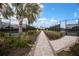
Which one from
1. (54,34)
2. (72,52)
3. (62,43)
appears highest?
(54,34)

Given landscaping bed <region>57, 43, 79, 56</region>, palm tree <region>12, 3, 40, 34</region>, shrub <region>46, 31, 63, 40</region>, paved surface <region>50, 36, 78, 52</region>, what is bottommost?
landscaping bed <region>57, 43, 79, 56</region>

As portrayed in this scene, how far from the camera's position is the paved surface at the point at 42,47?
312 centimetres

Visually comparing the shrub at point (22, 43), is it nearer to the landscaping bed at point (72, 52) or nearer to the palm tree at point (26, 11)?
the palm tree at point (26, 11)

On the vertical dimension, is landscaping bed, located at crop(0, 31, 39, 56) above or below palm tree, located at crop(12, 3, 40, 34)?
below

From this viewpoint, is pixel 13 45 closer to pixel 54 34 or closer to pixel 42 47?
pixel 42 47

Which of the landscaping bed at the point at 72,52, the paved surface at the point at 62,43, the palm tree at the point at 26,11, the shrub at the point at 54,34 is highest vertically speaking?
the palm tree at the point at 26,11

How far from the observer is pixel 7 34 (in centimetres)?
316

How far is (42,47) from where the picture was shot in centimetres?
314

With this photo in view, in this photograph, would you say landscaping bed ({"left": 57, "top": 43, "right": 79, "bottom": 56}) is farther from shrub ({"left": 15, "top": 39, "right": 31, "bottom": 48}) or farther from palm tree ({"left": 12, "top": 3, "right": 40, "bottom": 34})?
palm tree ({"left": 12, "top": 3, "right": 40, "bottom": 34})

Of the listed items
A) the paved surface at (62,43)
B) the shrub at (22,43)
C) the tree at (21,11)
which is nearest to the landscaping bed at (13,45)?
the shrub at (22,43)

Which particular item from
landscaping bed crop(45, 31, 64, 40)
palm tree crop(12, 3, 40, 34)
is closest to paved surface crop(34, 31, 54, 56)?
landscaping bed crop(45, 31, 64, 40)

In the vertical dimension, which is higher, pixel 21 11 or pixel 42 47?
pixel 21 11

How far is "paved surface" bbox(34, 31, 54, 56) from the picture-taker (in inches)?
123

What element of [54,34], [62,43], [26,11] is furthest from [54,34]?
[26,11]
